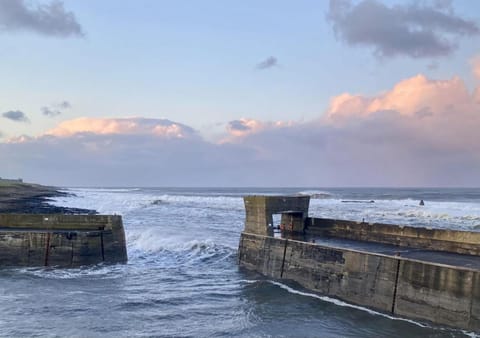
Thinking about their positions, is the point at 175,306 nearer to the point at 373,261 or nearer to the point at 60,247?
the point at 373,261

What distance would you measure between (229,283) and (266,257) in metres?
2.34

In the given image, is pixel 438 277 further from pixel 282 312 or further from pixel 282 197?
pixel 282 197

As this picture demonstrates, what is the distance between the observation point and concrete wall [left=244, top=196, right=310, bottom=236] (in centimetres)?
2322

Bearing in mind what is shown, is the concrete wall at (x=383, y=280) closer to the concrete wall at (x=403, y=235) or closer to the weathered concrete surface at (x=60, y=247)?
the concrete wall at (x=403, y=235)

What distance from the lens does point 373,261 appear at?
16.6 metres

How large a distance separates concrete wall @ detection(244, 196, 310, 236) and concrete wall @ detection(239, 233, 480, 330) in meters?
1.16

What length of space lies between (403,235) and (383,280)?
5710mm

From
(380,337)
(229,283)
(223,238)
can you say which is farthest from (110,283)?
(223,238)

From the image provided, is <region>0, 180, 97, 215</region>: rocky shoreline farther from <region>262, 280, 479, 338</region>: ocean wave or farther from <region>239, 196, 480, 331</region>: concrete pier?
<region>262, 280, 479, 338</region>: ocean wave

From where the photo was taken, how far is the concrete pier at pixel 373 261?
14.1m

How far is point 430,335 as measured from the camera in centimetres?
1329

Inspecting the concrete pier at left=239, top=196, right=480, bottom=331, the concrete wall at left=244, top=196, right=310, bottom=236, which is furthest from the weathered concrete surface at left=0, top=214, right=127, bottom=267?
the concrete wall at left=244, top=196, right=310, bottom=236

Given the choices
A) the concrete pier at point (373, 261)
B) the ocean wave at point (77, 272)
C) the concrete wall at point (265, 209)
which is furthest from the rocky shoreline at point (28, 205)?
the concrete pier at point (373, 261)

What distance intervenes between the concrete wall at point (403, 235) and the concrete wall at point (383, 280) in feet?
13.0
